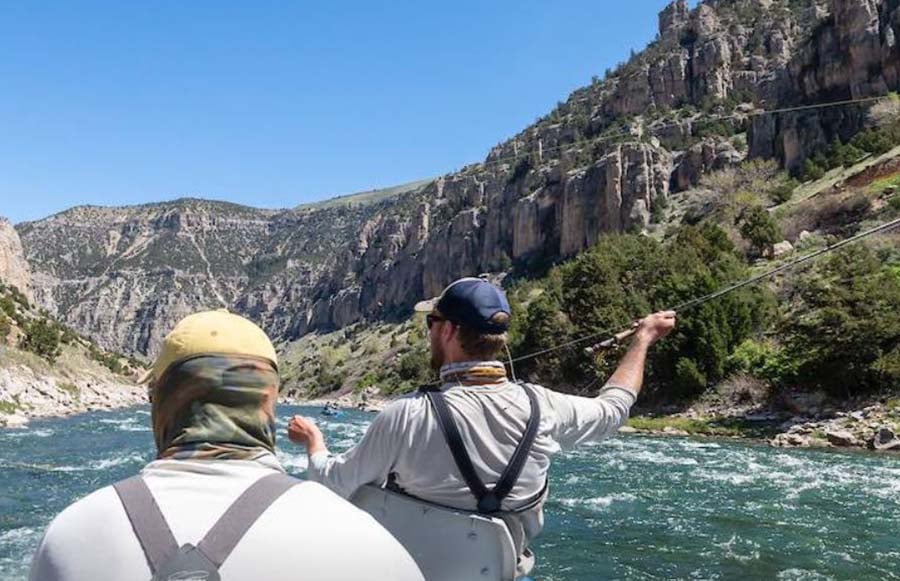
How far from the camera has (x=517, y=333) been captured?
4734cm

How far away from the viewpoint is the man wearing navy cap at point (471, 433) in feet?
8.52

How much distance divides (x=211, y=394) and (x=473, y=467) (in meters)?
1.20

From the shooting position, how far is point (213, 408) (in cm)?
164

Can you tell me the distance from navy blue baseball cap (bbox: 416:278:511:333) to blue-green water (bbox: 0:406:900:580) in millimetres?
6989

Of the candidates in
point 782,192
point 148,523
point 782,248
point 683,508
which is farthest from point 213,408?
point 782,192

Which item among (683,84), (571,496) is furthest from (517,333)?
(683,84)

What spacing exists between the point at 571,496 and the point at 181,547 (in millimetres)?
13448

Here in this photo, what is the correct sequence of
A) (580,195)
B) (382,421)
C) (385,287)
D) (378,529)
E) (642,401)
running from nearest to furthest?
(378,529) → (382,421) → (642,401) → (580,195) → (385,287)

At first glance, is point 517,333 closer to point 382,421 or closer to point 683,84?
point 382,421

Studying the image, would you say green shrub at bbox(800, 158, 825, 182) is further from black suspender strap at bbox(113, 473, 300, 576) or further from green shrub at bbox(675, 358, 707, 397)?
black suspender strap at bbox(113, 473, 300, 576)

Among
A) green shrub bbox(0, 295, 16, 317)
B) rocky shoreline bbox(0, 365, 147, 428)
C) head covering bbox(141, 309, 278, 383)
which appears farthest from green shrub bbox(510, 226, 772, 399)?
green shrub bbox(0, 295, 16, 317)

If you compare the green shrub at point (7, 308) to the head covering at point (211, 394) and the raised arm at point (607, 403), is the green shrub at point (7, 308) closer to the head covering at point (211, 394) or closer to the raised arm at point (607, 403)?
the raised arm at point (607, 403)

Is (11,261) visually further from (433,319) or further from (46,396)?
(433,319)

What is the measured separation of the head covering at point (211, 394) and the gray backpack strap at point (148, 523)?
0.13 meters
